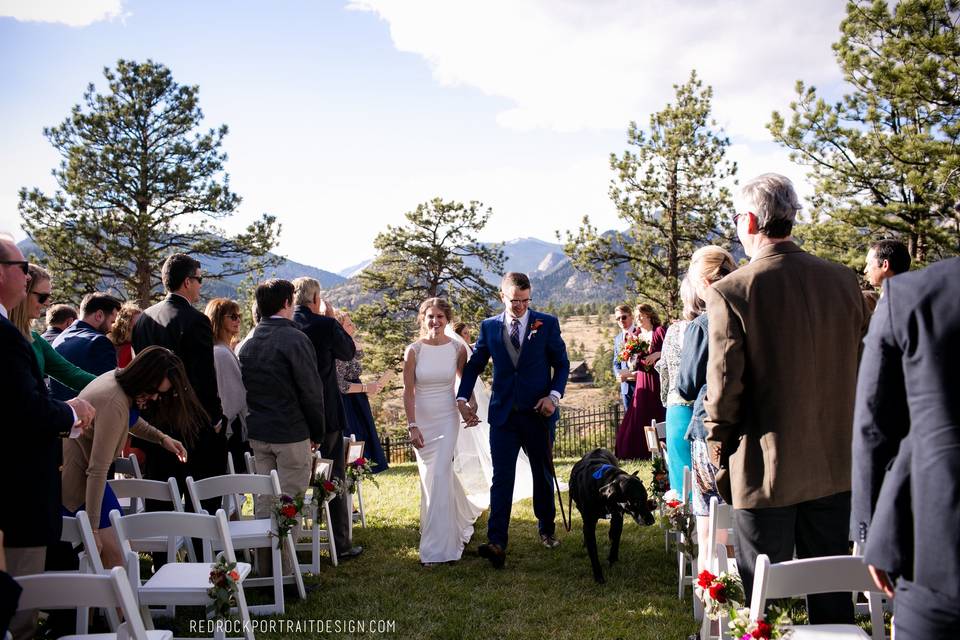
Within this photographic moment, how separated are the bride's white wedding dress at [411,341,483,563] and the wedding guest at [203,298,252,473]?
1.51 metres

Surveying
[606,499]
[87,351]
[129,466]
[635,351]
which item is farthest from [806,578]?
[635,351]

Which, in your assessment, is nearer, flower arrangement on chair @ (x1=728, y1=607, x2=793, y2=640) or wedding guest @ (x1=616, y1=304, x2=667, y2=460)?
flower arrangement on chair @ (x1=728, y1=607, x2=793, y2=640)

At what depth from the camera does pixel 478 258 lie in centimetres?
2392

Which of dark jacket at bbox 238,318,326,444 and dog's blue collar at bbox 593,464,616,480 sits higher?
dark jacket at bbox 238,318,326,444

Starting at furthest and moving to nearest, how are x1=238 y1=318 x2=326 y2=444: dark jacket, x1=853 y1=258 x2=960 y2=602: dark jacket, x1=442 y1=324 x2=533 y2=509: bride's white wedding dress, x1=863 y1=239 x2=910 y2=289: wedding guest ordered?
x1=442 y1=324 x2=533 y2=509: bride's white wedding dress → x1=863 y1=239 x2=910 y2=289: wedding guest → x1=238 y1=318 x2=326 y2=444: dark jacket → x1=853 y1=258 x2=960 y2=602: dark jacket

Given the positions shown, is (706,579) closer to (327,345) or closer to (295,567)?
(295,567)

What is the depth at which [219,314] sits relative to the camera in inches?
238

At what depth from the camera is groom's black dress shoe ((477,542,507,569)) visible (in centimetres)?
588

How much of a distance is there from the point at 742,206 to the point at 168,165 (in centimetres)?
2217

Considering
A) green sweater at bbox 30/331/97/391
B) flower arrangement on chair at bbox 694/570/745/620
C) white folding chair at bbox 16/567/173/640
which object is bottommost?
flower arrangement on chair at bbox 694/570/745/620

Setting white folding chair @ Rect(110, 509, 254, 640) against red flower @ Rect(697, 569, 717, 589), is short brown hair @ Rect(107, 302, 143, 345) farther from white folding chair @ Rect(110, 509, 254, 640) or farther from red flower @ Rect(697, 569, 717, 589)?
red flower @ Rect(697, 569, 717, 589)

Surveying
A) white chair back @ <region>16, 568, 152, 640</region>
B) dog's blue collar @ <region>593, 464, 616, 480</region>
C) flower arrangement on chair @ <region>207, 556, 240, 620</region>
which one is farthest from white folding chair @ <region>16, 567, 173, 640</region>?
dog's blue collar @ <region>593, 464, 616, 480</region>

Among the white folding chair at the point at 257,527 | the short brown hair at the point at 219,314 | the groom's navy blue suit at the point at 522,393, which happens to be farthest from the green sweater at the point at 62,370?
the groom's navy blue suit at the point at 522,393

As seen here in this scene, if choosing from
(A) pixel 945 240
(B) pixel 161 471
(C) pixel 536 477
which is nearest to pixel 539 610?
(C) pixel 536 477
